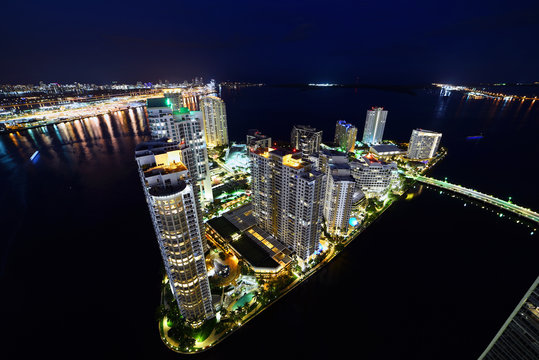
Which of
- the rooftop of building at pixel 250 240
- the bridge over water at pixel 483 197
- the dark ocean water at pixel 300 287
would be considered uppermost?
the rooftop of building at pixel 250 240

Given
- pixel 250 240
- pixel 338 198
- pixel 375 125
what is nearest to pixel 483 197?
pixel 338 198

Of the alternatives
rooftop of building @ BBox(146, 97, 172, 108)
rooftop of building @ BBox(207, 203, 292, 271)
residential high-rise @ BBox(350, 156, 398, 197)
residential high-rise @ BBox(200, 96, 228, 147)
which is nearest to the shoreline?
rooftop of building @ BBox(207, 203, 292, 271)

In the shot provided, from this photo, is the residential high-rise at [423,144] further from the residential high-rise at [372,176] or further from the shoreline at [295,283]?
the residential high-rise at [372,176]

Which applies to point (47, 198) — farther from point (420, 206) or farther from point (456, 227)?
point (456, 227)

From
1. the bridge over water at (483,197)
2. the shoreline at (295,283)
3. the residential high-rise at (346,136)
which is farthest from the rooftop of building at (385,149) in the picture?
the shoreline at (295,283)

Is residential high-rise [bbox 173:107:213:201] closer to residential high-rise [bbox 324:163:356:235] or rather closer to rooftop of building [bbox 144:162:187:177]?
rooftop of building [bbox 144:162:187:177]

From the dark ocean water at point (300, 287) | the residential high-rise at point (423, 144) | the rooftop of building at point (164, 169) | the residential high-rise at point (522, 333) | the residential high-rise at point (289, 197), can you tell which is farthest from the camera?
the residential high-rise at point (423, 144)

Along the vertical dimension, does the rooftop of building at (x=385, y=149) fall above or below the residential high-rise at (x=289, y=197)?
below
